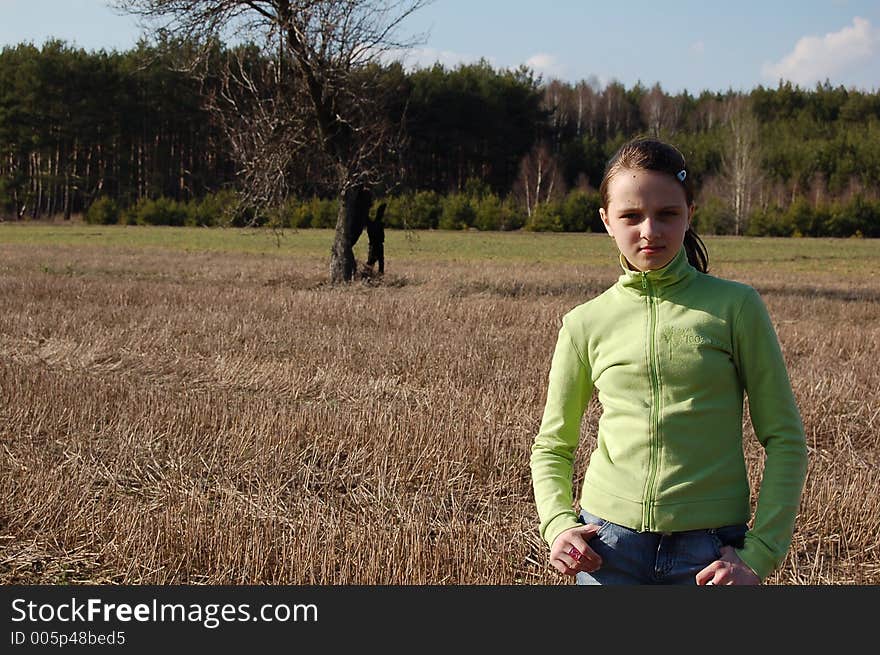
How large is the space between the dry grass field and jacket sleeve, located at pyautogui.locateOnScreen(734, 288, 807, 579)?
2.17 meters

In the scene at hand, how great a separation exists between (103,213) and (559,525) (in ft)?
212

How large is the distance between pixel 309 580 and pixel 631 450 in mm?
2335

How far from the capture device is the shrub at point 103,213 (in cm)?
6316

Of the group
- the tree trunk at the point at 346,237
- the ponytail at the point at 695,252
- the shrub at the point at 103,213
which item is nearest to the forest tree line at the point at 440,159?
the shrub at the point at 103,213

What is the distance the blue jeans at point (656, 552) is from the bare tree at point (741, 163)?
7223 cm

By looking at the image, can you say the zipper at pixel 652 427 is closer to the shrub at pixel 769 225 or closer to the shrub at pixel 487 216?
the shrub at pixel 487 216

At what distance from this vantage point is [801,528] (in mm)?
5098

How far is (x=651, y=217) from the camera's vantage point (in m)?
2.43

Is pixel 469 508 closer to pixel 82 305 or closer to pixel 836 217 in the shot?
pixel 82 305

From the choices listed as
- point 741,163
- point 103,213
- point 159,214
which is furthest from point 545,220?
point 103,213

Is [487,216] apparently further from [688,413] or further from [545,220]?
[688,413]

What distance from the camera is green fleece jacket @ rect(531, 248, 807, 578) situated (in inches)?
92.4

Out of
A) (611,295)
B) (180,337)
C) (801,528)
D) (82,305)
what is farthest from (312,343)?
(611,295)

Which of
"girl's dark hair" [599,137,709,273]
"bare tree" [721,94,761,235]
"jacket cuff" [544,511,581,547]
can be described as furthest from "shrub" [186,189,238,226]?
"jacket cuff" [544,511,581,547]
